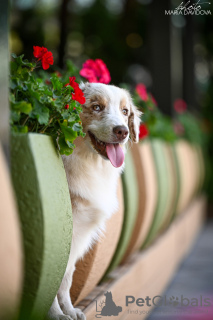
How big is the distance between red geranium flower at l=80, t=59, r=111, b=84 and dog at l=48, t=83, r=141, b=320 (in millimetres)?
178

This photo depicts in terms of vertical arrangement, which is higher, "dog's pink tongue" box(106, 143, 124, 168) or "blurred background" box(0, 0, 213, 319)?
"dog's pink tongue" box(106, 143, 124, 168)

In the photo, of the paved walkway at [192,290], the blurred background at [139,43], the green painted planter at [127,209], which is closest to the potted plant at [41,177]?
the green painted planter at [127,209]

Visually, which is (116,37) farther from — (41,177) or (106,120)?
(41,177)

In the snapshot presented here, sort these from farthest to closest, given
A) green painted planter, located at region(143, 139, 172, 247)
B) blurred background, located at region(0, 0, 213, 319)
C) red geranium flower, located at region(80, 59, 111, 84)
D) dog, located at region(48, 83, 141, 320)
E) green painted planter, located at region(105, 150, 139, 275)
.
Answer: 1. blurred background, located at region(0, 0, 213, 319)
2. green painted planter, located at region(143, 139, 172, 247)
3. green painted planter, located at region(105, 150, 139, 275)
4. red geranium flower, located at region(80, 59, 111, 84)
5. dog, located at region(48, 83, 141, 320)

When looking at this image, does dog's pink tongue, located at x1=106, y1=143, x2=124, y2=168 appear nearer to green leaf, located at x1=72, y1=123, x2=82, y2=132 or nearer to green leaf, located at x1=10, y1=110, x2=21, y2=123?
green leaf, located at x1=72, y1=123, x2=82, y2=132

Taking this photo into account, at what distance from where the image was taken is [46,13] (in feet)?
→ 41.3

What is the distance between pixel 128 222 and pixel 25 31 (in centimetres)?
943

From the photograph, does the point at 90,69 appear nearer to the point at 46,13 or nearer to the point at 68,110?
the point at 68,110

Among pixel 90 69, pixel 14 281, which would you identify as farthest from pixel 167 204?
pixel 14 281

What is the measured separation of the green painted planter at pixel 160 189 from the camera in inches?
157

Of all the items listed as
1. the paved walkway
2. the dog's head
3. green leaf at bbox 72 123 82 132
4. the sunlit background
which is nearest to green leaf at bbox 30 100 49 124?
green leaf at bbox 72 123 82 132

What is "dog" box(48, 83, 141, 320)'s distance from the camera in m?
2.18

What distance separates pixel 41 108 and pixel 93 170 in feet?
1.74

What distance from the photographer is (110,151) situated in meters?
2.33
